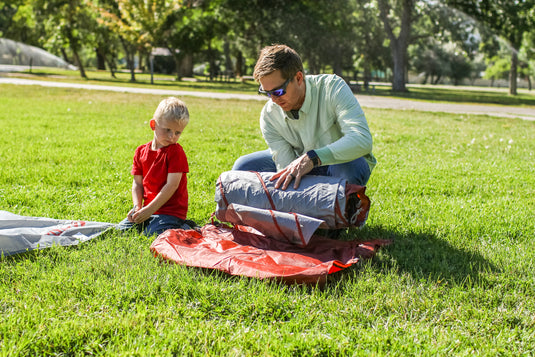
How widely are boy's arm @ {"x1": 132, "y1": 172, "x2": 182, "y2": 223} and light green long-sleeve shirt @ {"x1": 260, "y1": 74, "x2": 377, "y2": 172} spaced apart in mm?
776

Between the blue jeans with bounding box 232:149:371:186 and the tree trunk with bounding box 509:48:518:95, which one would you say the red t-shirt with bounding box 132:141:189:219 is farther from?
the tree trunk with bounding box 509:48:518:95

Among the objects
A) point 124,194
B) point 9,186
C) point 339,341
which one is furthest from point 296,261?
point 9,186

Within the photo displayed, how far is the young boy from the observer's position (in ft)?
11.6

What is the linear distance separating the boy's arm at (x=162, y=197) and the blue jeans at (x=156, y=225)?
0.07 meters

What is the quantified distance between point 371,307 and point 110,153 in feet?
15.6

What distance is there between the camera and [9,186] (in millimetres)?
4664

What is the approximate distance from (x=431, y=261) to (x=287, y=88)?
1458 millimetres

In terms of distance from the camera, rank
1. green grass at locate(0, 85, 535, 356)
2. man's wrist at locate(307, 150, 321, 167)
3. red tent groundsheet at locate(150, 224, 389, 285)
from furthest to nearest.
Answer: man's wrist at locate(307, 150, 321, 167) < red tent groundsheet at locate(150, 224, 389, 285) < green grass at locate(0, 85, 535, 356)

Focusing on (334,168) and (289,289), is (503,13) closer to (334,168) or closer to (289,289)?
(334,168)

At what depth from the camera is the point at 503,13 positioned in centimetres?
2588

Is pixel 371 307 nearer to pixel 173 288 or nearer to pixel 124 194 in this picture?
pixel 173 288

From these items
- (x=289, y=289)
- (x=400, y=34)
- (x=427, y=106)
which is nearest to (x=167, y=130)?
(x=289, y=289)

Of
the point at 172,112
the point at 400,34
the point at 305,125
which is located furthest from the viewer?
the point at 400,34

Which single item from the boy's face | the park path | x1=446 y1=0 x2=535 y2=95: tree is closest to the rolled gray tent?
the boy's face
